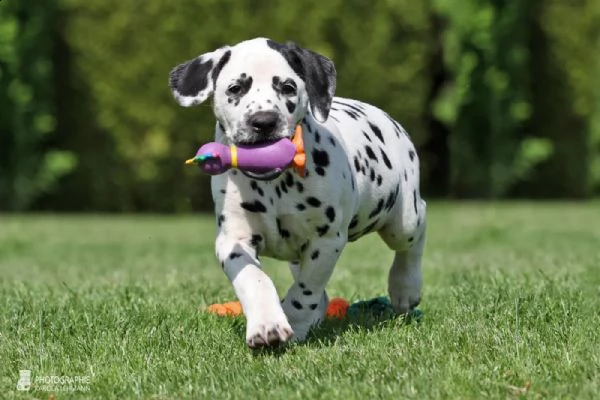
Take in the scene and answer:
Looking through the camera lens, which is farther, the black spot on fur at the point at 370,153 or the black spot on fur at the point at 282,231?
the black spot on fur at the point at 370,153

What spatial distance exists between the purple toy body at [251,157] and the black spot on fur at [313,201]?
338 mm

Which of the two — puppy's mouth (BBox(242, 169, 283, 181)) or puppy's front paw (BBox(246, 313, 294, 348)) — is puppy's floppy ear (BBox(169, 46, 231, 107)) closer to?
puppy's mouth (BBox(242, 169, 283, 181))

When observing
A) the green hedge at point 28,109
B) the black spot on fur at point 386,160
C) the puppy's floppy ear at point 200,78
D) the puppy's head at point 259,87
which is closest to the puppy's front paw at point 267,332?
the puppy's head at point 259,87

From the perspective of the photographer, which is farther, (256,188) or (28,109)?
(28,109)

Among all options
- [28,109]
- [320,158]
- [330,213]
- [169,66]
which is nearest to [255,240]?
[330,213]

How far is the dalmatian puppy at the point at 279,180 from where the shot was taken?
185 inches

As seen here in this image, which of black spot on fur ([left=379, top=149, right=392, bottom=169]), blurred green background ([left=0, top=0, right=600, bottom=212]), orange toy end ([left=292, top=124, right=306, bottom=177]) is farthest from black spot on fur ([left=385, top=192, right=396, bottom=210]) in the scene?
blurred green background ([left=0, top=0, right=600, bottom=212])

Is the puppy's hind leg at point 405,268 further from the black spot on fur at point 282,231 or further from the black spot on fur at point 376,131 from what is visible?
the black spot on fur at point 282,231

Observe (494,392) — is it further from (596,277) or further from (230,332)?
(596,277)

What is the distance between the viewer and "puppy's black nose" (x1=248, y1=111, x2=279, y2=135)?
4625 mm

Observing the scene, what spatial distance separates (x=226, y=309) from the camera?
5.62 metres

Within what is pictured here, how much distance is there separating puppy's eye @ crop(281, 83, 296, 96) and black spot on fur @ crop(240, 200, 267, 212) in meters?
0.55

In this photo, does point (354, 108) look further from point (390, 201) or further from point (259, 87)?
point (259, 87)

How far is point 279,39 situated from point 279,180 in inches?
535
